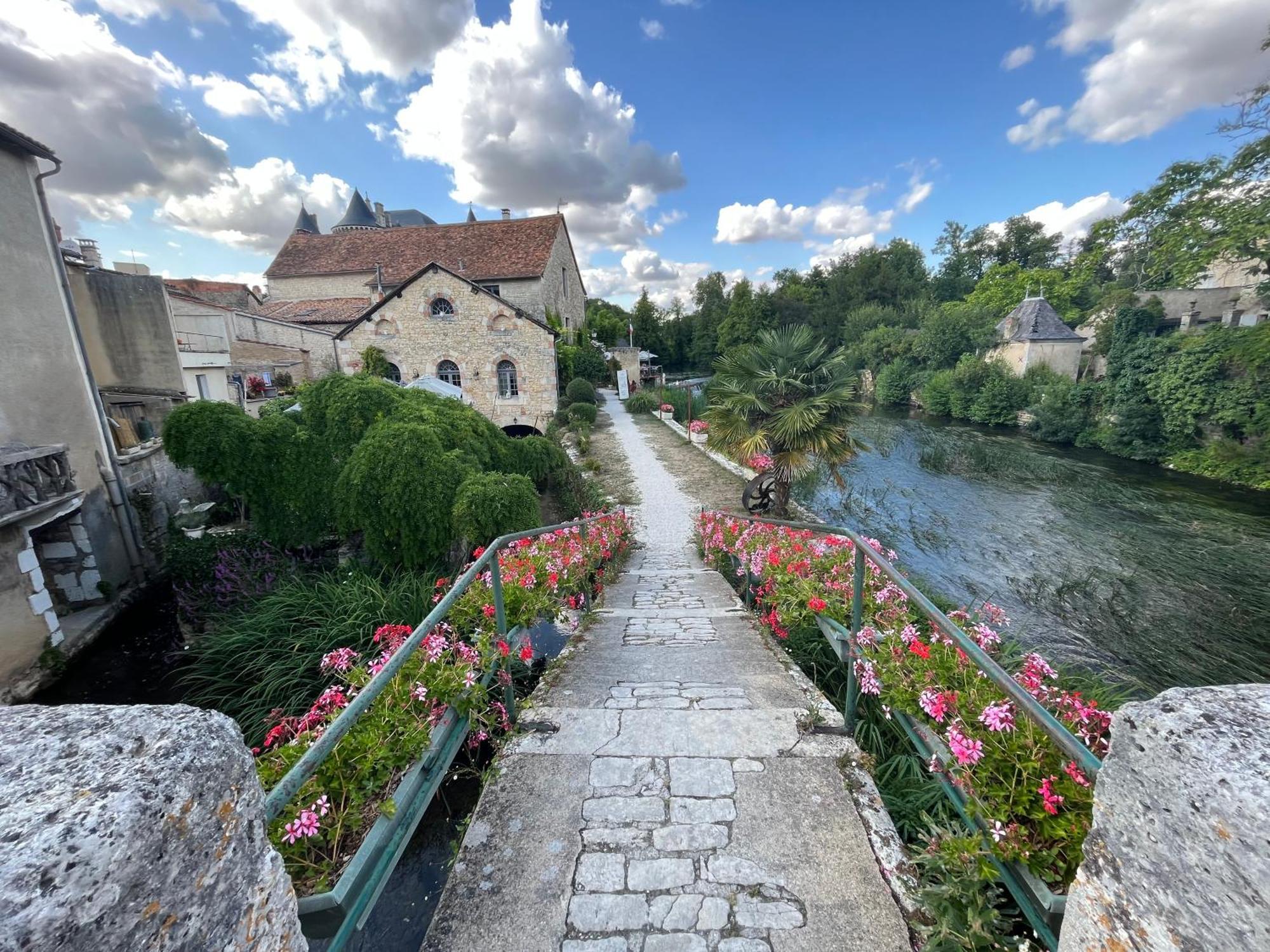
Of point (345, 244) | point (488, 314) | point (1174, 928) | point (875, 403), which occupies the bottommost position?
point (875, 403)

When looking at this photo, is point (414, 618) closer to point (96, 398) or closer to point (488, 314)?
point (96, 398)

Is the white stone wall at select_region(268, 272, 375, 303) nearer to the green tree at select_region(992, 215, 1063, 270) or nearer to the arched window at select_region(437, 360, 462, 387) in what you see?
the arched window at select_region(437, 360, 462, 387)

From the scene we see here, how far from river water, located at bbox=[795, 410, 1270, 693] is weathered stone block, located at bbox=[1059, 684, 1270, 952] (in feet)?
22.6

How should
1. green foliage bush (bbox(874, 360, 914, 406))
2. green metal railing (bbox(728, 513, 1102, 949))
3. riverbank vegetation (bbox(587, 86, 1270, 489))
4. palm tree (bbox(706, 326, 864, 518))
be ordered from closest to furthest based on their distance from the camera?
green metal railing (bbox(728, 513, 1102, 949)), palm tree (bbox(706, 326, 864, 518)), riverbank vegetation (bbox(587, 86, 1270, 489)), green foliage bush (bbox(874, 360, 914, 406))

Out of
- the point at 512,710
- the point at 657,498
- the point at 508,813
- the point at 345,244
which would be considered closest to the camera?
the point at 508,813

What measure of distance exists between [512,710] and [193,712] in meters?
2.26

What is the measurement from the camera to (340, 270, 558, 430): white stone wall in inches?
697

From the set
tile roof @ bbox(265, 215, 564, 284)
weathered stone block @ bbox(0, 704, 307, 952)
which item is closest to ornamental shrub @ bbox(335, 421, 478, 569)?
weathered stone block @ bbox(0, 704, 307, 952)

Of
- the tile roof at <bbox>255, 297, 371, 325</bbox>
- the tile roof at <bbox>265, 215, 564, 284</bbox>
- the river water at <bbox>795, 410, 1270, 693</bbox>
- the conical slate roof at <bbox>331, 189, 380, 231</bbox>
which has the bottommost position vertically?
the river water at <bbox>795, 410, 1270, 693</bbox>

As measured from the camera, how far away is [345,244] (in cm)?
2731

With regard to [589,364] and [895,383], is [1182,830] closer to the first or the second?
[589,364]

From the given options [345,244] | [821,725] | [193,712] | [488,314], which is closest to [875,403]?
[488,314]

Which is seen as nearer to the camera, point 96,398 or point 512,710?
point 512,710

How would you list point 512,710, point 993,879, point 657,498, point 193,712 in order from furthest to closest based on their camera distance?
1. point 657,498
2. point 512,710
3. point 993,879
4. point 193,712
